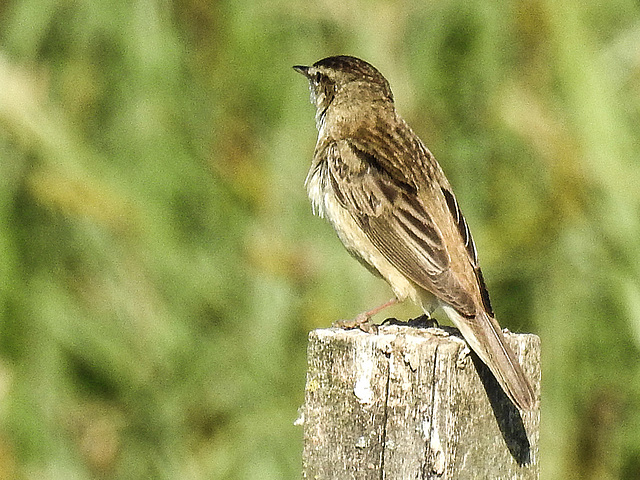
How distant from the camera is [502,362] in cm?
353

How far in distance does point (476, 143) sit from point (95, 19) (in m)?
2.49

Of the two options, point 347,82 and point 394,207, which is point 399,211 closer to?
point 394,207

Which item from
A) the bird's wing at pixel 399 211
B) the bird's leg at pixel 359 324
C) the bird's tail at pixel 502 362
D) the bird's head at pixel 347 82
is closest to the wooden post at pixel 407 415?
the bird's tail at pixel 502 362

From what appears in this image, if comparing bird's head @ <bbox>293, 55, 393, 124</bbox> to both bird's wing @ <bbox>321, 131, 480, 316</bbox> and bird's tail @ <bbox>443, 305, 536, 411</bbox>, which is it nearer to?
bird's wing @ <bbox>321, 131, 480, 316</bbox>

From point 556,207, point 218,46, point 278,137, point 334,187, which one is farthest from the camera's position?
point 218,46


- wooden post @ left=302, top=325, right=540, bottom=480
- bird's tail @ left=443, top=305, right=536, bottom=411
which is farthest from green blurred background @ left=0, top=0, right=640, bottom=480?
wooden post @ left=302, top=325, right=540, bottom=480

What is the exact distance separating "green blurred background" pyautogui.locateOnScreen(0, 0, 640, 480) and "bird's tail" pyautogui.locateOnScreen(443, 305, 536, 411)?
244 centimetres

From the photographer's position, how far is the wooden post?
3271mm

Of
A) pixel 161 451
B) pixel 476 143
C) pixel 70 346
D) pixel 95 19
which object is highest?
pixel 95 19

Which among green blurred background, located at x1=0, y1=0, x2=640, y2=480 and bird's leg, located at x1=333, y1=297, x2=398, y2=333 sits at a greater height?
green blurred background, located at x1=0, y1=0, x2=640, y2=480

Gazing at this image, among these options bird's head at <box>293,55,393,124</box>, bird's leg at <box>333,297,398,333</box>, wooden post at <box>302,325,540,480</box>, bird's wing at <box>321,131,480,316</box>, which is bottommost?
wooden post at <box>302,325,540,480</box>

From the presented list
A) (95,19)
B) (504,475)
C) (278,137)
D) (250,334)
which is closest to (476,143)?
(278,137)

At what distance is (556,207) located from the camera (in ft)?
21.3

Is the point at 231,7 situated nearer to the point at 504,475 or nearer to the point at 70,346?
the point at 70,346
